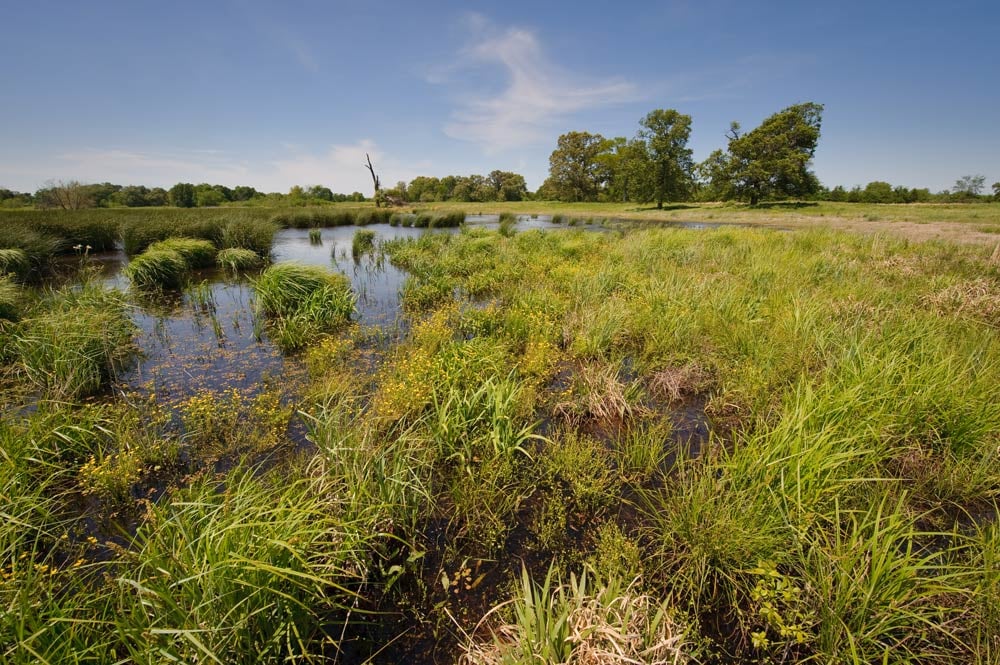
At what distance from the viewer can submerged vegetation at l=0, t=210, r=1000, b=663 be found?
2074 millimetres

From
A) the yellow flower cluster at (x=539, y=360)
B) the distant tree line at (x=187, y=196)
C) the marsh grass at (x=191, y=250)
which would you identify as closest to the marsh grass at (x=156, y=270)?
the marsh grass at (x=191, y=250)

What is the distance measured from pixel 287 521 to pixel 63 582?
1.92 m

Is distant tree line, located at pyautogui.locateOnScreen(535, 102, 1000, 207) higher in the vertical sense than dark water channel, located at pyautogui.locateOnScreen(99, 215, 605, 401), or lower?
higher

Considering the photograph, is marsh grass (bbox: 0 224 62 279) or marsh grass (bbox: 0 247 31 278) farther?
marsh grass (bbox: 0 224 62 279)

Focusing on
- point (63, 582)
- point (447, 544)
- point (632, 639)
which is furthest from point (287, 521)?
point (632, 639)

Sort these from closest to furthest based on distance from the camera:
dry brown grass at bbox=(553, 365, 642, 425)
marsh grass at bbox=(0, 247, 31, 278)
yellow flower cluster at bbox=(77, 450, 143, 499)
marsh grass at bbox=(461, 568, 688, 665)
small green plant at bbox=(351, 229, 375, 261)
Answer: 1. marsh grass at bbox=(461, 568, 688, 665)
2. yellow flower cluster at bbox=(77, 450, 143, 499)
3. dry brown grass at bbox=(553, 365, 642, 425)
4. marsh grass at bbox=(0, 247, 31, 278)
5. small green plant at bbox=(351, 229, 375, 261)

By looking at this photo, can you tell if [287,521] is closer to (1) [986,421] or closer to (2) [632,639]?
(2) [632,639]

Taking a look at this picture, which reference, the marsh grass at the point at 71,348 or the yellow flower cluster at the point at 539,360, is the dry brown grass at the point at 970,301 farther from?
the marsh grass at the point at 71,348

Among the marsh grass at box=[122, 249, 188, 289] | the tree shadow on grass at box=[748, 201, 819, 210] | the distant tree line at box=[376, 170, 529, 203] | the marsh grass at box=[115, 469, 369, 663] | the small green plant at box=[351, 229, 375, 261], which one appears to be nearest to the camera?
the marsh grass at box=[115, 469, 369, 663]

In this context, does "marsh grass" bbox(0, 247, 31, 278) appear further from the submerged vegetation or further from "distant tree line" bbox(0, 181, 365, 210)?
"distant tree line" bbox(0, 181, 365, 210)

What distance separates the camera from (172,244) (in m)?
13.0

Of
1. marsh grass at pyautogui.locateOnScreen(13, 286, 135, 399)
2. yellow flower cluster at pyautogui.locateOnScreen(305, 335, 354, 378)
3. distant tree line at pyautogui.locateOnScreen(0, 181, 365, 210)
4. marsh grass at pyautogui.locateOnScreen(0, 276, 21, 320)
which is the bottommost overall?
yellow flower cluster at pyautogui.locateOnScreen(305, 335, 354, 378)

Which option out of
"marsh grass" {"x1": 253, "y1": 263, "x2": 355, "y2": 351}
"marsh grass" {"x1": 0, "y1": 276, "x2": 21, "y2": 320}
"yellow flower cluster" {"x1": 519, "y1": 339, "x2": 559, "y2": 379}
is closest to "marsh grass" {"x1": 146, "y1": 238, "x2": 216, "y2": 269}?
"marsh grass" {"x1": 0, "y1": 276, "x2": 21, "y2": 320}

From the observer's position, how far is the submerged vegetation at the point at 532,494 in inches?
81.7
